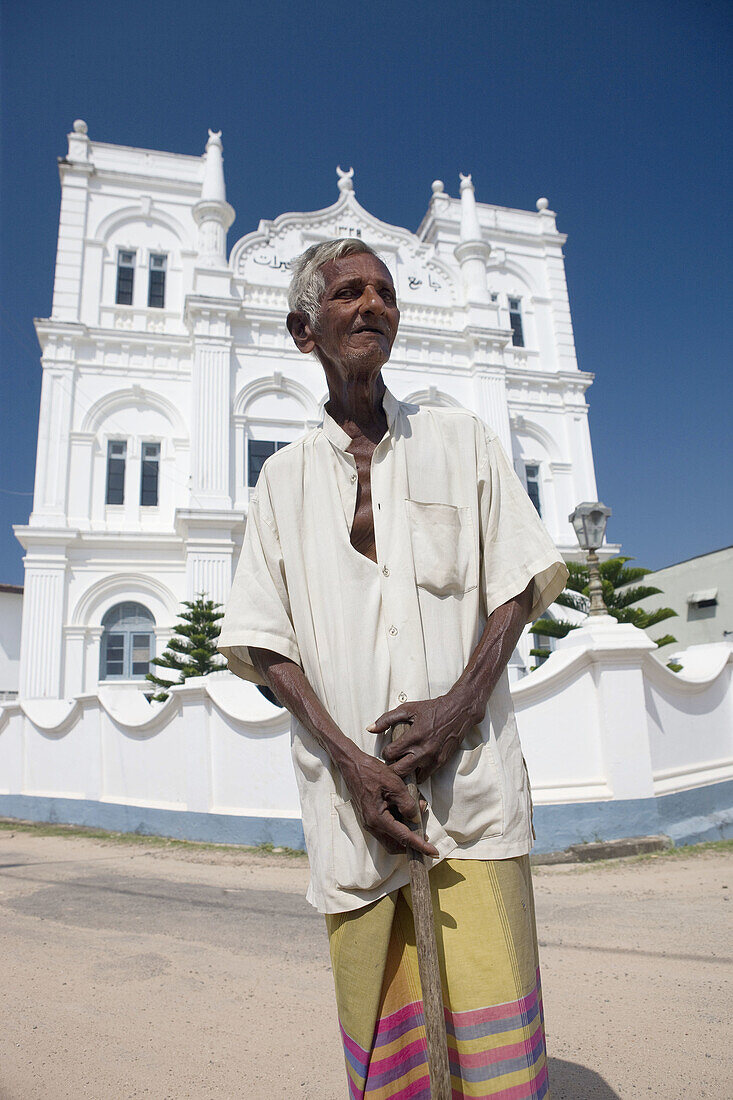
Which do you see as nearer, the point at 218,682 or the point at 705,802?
the point at 705,802

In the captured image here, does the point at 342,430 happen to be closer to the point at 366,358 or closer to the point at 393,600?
the point at 366,358

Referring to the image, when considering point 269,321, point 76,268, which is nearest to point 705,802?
point 269,321

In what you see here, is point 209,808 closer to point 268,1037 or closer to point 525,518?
point 268,1037

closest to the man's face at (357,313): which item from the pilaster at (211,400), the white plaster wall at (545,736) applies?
the white plaster wall at (545,736)

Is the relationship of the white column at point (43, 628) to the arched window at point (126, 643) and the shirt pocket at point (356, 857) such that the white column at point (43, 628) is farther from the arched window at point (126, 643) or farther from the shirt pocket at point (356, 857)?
the shirt pocket at point (356, 857)

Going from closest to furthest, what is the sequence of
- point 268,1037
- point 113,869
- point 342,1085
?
point 342,1085 → point 268,1037 → point 113,869

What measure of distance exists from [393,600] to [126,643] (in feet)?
49.9

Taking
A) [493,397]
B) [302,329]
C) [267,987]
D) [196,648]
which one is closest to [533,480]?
[493,397]

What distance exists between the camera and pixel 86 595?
15352 millimetres

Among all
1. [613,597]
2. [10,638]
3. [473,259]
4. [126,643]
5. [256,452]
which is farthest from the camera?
[10,638]

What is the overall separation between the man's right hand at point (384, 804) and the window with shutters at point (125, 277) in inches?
745

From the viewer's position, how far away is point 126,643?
15.4m

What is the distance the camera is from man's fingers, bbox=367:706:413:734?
4.11ft

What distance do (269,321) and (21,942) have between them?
15.4m
